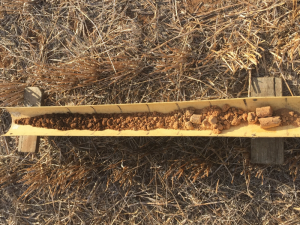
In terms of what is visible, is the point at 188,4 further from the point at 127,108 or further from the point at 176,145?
the point at 176,145

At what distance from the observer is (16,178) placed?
9.46 feet

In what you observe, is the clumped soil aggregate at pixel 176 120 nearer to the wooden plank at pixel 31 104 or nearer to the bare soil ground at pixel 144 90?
the wooden plank at pixel 31 104

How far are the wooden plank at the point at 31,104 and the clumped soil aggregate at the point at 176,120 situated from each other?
319 millimetres

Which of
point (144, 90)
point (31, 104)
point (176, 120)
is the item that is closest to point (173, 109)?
point (176, 120)

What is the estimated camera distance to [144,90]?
8.23 feet

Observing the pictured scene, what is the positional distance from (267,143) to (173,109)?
0.87m

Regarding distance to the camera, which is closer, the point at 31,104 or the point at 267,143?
the point at 267,143

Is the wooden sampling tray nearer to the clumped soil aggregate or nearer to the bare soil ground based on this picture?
the clumped soil aggregate

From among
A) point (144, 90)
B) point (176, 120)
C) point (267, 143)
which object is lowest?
point (267, 143)

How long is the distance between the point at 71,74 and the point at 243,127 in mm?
1899

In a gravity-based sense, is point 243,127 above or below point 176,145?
above

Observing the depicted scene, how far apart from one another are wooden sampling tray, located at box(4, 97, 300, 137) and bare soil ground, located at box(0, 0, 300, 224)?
1.39 ft

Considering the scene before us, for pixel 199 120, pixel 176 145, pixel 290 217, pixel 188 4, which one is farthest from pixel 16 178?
pixel 290 217

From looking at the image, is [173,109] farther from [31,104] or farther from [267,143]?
[31,104]
